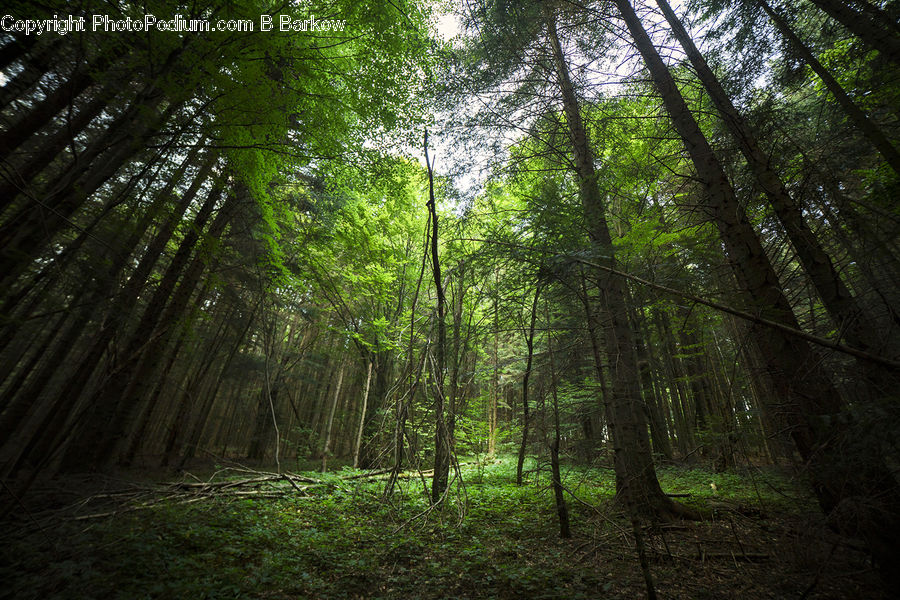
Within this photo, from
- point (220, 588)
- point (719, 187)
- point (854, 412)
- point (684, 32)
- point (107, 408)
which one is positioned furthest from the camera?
point (107, 408)

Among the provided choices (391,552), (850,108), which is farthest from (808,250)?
(391,552)

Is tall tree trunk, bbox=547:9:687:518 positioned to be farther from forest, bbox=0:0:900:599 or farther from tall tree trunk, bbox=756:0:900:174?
tall tree trunk, bbox=756:0:900:174

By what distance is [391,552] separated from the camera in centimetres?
403

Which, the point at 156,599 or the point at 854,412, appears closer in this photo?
the point at 854,412

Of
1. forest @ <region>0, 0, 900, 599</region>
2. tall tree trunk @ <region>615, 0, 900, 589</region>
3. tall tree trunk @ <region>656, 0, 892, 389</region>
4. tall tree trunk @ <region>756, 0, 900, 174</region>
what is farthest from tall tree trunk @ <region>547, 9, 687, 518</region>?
tall tree trunk @ <region>756, 0, 900, 174</region>

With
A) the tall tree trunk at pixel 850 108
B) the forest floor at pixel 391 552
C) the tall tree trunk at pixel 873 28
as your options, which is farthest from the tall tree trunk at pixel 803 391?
the tall tree trunk at pixel 873 28

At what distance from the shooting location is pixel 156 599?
2758 millimetres

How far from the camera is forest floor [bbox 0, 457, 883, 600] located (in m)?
2.77

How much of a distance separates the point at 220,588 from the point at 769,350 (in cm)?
604

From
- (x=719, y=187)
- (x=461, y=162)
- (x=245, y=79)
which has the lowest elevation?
(x=719, y=187)

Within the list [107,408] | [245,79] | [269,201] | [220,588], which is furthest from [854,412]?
[107,408]

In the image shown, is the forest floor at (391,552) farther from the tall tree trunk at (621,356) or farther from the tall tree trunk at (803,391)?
the tall tree trunk at (621,356)

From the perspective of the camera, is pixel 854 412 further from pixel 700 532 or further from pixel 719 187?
pixel 700 532

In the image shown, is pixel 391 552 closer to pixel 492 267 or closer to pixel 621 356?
pixel 492 267
